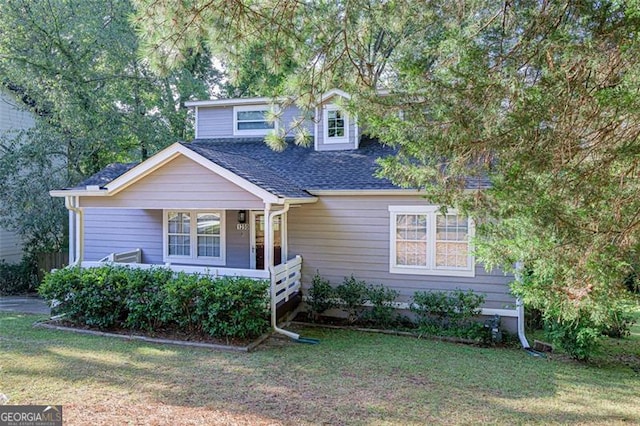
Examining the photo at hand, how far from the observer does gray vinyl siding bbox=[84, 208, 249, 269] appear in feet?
35.4

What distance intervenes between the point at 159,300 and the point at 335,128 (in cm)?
645

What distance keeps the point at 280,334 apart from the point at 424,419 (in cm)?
395

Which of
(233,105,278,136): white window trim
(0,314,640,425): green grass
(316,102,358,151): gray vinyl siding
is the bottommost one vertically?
(0,314,640,425): green grass

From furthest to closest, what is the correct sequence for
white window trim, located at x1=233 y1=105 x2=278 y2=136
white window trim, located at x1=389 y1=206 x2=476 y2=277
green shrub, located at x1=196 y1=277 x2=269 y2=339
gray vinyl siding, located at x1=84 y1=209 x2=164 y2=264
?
white window trim, located at x1=233 y1=105 x2=278 y2=136, gray vinyl siding, located at x1=84 y1=209 x2=164 y2=264, white window trim, located at x1=389 y1=206 x2=476 y2=277, green shrub, located at x1=196 y1=277 x2=269 y2=339

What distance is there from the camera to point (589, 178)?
3781 millimetres

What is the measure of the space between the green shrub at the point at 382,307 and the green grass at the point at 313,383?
1.04 m

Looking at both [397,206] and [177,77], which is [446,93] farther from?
[177,77]

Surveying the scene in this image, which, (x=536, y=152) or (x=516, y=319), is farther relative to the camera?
(x=516, y=319)

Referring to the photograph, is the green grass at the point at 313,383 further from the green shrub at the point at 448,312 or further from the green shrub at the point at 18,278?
the green shrub at the point at 18,278

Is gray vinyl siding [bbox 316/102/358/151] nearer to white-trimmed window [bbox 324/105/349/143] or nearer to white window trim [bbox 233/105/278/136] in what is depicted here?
white-trimmed window [bbox 324/105/349/143]

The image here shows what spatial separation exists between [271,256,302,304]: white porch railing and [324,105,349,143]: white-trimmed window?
12.4ft

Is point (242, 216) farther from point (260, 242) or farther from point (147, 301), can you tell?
point (147, 301)

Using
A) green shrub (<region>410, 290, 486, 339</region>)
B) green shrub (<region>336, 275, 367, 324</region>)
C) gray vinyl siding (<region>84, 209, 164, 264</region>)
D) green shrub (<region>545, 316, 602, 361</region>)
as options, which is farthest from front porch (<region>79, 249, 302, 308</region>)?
green shrub (<region>545, 316, 602, 361</region>)

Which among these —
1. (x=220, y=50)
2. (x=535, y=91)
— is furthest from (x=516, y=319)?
(x=220, y=50)
